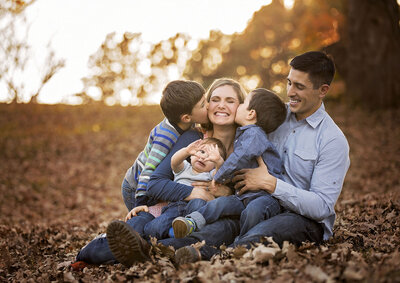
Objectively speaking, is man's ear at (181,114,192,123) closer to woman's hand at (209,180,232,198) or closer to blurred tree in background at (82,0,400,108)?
woman's hand at (209,180,232,198)

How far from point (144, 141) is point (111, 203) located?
17.9 ft

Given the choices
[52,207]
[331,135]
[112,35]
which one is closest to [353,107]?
[52,207]

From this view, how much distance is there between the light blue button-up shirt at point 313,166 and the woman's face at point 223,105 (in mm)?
647

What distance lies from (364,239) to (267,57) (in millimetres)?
25187

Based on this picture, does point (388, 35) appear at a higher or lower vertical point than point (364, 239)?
higher

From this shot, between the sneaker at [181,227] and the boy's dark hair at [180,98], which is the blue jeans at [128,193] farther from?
the sneaker at [181,227]

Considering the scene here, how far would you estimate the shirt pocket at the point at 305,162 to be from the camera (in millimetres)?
4223

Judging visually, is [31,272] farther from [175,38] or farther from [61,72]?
[175,38]

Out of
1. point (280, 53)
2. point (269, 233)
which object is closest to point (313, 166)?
point (269, 233)

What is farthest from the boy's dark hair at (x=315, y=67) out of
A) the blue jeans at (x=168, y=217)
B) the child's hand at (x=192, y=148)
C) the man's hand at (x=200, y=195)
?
the blue jeans at (x=168, y=217)

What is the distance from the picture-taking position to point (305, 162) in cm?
425

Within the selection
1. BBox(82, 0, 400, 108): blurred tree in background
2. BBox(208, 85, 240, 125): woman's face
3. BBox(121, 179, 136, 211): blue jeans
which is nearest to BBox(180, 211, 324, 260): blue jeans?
BBox(208, 85, 240, 125): woman's face

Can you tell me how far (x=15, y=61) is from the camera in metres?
15.6

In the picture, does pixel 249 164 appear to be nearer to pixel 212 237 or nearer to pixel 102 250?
pixel 212 237
